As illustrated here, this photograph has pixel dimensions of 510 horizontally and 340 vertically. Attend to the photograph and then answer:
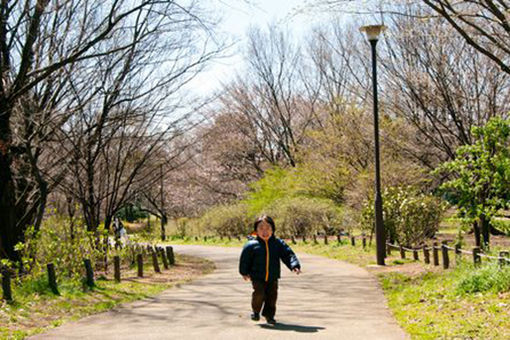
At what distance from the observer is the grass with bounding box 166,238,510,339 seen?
23.4 ft

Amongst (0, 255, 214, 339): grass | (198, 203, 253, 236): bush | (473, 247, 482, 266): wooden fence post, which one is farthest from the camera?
(198, 203, 253, 236): bush

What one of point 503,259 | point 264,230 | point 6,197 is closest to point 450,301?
point 503,259

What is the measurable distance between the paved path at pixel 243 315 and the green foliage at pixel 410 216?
20.8ft

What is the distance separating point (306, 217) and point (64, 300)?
60.2 ft

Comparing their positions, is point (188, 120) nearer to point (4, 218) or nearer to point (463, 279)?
point (4, 218)

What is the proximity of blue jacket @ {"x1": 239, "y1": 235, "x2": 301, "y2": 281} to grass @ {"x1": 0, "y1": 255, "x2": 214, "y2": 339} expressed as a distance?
9.58ft

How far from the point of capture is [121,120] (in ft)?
58.2

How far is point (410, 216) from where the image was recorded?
1978 centimetres

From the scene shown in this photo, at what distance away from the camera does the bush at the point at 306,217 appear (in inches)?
1118

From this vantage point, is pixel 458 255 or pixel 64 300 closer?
pixel 64 300

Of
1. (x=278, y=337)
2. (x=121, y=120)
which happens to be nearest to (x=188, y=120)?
(x=121, y=120)

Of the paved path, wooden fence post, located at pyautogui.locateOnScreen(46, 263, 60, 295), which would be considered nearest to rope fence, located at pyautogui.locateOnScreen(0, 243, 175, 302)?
wooden fence post, located at pyautogui.locateOnScreen(46, 263, 60, 295)

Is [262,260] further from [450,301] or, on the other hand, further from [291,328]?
[450,301]

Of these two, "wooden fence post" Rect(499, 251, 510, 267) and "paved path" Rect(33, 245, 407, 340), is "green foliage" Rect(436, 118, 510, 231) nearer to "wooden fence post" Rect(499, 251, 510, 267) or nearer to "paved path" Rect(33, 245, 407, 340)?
"wooden fence post" Rect(499, 251, 510, 267)
